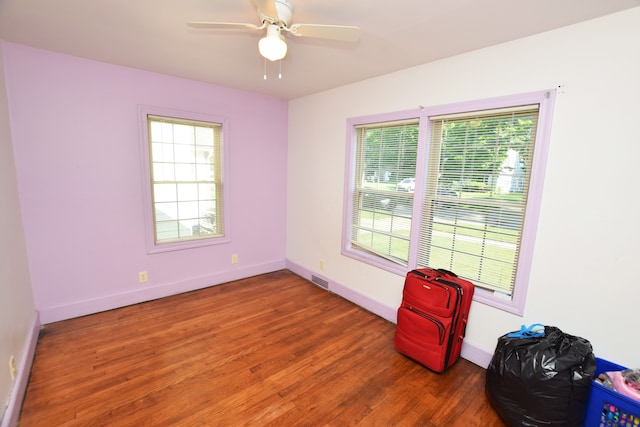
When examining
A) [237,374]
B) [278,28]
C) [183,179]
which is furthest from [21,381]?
[278,28]

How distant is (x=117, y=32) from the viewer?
2.07 m

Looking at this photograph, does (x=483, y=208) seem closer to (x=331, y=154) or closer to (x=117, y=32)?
(x=331, y=154)

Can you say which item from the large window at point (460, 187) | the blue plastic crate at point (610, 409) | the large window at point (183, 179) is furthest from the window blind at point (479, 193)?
the large window at point (183, 179)

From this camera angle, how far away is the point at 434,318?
2.17m

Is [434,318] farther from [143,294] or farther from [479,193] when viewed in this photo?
[143,294]

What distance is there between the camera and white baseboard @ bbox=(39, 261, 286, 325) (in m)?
2.69

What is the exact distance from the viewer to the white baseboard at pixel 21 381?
1550 millimetres

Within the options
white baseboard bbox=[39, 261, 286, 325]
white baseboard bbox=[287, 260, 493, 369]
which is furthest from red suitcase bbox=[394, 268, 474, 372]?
white baseboard bbox=[39, 261, 286, 325]

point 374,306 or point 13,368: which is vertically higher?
point 13,368

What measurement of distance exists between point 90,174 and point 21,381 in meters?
1.74

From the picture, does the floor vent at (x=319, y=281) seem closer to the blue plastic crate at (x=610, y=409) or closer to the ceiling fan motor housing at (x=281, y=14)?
the blue plastic crate at (x=610, y=409)

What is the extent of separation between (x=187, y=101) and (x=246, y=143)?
2.68ft

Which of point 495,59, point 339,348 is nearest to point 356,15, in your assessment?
point 495,59

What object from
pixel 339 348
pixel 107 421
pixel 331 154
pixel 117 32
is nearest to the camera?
pixel 107 421
